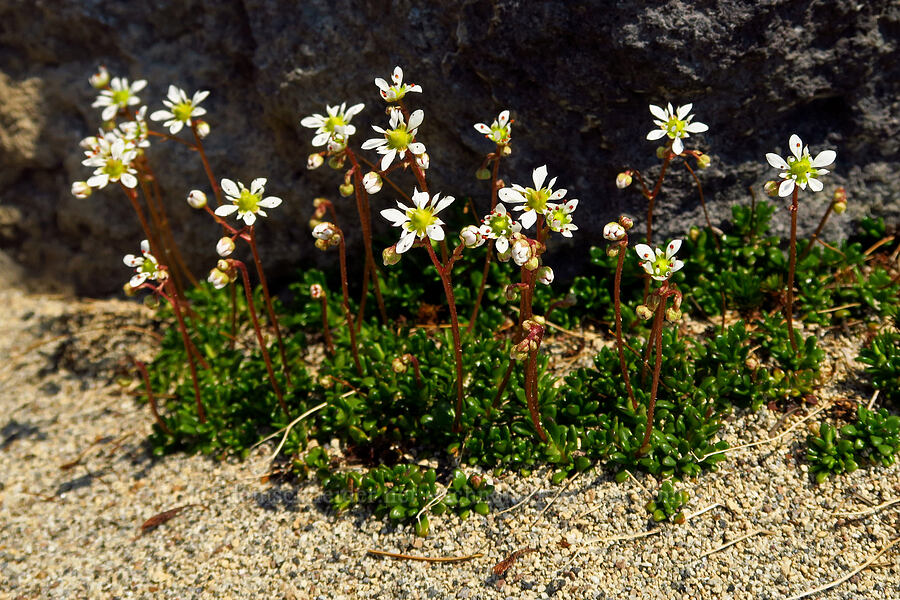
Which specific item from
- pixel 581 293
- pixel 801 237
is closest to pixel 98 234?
pixel 581 293

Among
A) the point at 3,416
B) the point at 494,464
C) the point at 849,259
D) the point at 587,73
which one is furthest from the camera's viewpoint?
the point at 3,416

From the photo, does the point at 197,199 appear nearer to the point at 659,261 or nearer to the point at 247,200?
the point at 247,200

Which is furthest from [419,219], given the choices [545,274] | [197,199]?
[197,199]

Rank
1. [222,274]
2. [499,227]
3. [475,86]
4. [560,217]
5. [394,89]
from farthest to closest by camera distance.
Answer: [475,86] < [394,89] < [222,274] < [560,217] < [499,227]

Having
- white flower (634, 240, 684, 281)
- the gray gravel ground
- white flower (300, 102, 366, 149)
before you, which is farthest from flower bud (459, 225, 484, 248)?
the gray gravel ground

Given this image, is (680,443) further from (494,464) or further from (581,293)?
(581,293)

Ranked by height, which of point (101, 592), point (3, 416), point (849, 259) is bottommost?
point (101, 592)

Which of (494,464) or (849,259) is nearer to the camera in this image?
(494,464)
